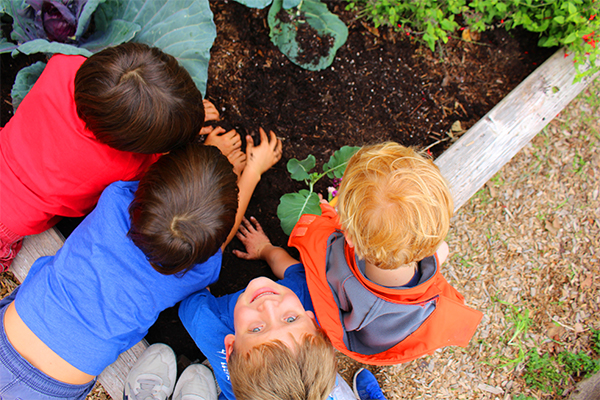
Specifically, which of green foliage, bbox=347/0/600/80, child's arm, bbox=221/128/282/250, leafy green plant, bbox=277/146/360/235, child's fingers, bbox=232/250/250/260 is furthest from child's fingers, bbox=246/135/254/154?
green foliage, bbox=347/0/600/80

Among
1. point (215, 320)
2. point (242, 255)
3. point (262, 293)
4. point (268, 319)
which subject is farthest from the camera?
point (242, 255)

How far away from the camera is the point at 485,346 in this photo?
216cm

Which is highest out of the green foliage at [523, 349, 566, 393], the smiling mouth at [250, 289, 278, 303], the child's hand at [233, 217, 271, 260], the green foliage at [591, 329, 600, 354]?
the smiling mouth at [250, 289, 278, 303]

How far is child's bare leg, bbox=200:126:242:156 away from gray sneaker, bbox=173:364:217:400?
1.29 metres

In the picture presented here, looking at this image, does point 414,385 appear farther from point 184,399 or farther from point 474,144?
point 474,144

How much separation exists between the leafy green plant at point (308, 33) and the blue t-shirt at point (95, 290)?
130cm

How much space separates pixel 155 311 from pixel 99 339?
0.26 m

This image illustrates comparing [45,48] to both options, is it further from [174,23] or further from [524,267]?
[524,267]

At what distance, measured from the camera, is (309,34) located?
2.06 metres

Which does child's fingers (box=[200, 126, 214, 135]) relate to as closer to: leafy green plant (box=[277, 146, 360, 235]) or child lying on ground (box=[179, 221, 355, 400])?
leafy green plant (box=[277, 146, 360, 235])

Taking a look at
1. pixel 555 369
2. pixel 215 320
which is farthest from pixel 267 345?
pixel 555 369

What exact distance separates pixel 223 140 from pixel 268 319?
1152mm

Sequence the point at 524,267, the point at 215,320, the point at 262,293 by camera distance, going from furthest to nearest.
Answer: the point at 524,267, the point at 215,320, the point at 262,293

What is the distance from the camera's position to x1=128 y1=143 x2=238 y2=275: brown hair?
1.28 m
